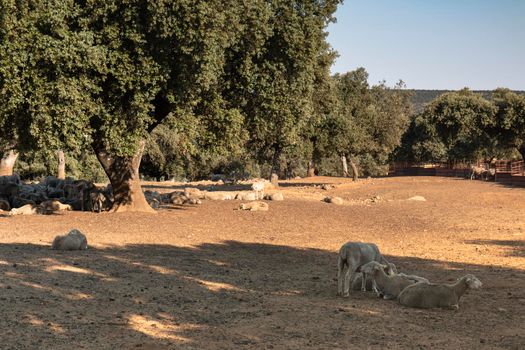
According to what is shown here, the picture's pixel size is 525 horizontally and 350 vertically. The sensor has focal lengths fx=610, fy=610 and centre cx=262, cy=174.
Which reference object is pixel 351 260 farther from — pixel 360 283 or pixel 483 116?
pixel 483 116

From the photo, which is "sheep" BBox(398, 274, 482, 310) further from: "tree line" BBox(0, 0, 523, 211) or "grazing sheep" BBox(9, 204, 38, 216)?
"grazing sheep" BBox(9, 204, 38, 216)

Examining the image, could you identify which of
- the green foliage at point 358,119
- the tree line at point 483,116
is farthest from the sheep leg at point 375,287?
the tree line at point 483,116

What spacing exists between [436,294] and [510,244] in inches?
360

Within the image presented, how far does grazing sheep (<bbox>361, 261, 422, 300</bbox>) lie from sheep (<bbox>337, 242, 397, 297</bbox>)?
21 centimetres

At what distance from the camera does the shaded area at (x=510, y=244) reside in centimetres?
1602

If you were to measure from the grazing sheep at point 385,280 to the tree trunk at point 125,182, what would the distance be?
52.4 ft

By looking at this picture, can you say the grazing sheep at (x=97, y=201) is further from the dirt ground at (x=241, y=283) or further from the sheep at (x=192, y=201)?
the sheep at (x=192, y=201)

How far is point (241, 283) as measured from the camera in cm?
1184

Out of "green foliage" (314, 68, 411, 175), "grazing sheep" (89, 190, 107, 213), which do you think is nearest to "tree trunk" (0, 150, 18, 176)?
"grazing sheep" (89, 190, 107, 213)

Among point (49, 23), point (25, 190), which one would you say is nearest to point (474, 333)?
point (49, 23)

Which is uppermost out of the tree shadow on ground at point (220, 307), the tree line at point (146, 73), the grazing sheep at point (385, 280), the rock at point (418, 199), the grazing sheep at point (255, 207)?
the tree line at point (146, 73)

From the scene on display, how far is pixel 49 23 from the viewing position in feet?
65.4

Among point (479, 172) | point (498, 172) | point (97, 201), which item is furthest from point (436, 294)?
point (498, 172)

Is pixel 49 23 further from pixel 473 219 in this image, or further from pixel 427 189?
pixel 427 189
